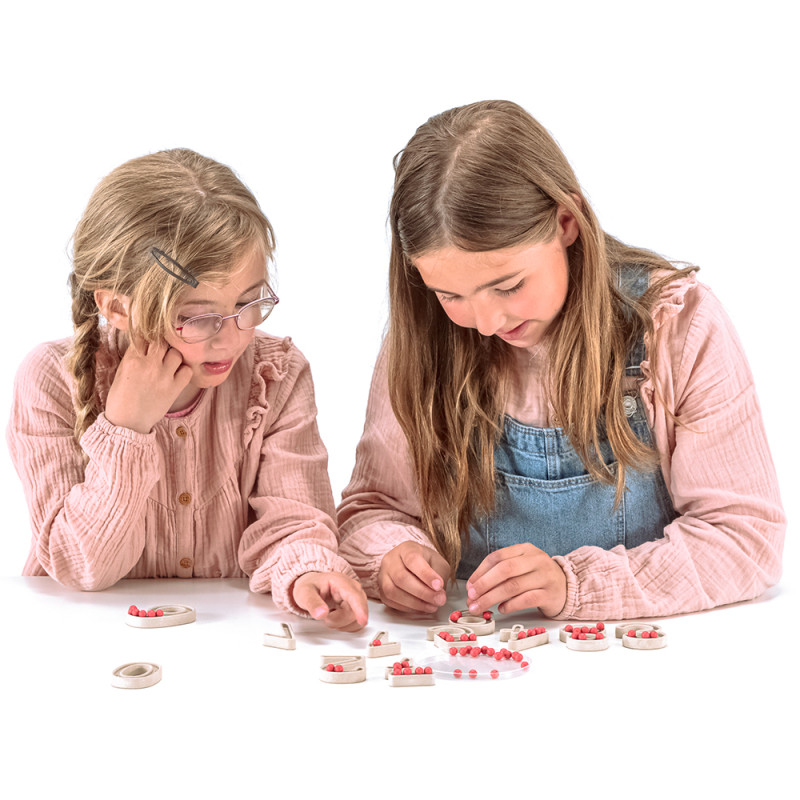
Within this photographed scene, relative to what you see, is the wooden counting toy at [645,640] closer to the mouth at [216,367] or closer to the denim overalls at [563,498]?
the denim overalls at [563,498]

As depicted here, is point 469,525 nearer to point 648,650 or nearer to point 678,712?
point 648,650

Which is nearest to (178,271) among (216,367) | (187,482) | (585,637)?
(216,367)

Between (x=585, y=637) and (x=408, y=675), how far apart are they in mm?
308

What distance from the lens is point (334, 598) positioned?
1773 millimetres

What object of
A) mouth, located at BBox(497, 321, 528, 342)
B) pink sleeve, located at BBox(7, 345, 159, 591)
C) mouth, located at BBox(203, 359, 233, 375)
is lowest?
pink sleeve, located at BBox(7, 345, 159, 591)

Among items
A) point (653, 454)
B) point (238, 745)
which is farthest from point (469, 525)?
point (238, 745)

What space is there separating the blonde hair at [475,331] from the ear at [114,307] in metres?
0.48

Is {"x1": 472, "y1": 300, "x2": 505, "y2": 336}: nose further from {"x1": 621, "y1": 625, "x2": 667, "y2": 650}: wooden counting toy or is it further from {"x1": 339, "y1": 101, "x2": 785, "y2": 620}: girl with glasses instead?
{"x1": 621, "y1": 625, "x2": 667, "y2": 650}: wooden counting toy

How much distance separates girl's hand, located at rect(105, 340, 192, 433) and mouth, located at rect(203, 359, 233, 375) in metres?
0.05

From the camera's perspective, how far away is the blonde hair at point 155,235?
6.02ft

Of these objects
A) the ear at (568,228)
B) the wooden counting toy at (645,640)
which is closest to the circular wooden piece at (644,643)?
the wooden counting toy at (645,640)

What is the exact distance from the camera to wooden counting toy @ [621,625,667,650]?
164 cm

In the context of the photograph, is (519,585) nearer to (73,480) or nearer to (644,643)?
(644,643)

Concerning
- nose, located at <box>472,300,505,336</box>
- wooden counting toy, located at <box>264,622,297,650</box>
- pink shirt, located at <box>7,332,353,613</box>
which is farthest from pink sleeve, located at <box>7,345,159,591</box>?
nose, located at <box>472,300,505,336</box>
